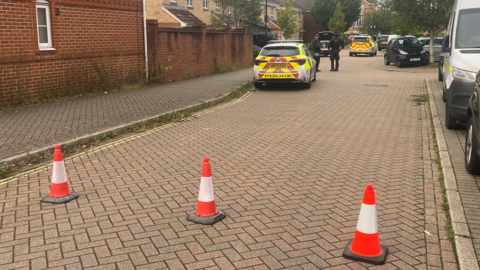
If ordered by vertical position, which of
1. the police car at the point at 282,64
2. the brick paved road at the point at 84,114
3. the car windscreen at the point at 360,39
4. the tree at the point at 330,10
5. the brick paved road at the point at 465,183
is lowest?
the brick paved road at the point at 465,183

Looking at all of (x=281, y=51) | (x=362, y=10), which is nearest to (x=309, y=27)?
(x=362, y=10)

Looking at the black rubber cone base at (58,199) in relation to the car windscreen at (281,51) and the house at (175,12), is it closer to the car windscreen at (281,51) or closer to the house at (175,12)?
the car windscreen at (281,51)

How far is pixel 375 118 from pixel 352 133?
6.42 feet

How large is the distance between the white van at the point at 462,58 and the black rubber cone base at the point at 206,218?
497 cm

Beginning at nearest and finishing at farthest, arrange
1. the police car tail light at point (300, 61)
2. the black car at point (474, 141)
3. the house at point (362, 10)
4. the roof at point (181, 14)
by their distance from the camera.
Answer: the black car at point (474, 141) < the police car tail light at point (300, 61) < the roof at point (181, 14) < the house at point (362, 10)

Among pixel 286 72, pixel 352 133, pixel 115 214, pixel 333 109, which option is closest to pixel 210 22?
pixel 286 72

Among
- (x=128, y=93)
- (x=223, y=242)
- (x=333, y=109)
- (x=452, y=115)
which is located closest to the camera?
(x=223, y=242)

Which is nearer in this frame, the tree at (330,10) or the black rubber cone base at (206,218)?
the black rubber cone base at (206,218)

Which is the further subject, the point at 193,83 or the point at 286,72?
the point at 193,83

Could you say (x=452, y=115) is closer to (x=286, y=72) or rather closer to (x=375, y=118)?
(x=375, y=118)

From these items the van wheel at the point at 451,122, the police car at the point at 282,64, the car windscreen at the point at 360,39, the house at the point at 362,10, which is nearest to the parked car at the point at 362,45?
the car windscreen at the point at 360,39

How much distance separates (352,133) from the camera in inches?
362

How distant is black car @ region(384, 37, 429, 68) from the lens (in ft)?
86.3

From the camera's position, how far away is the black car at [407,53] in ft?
86.3
